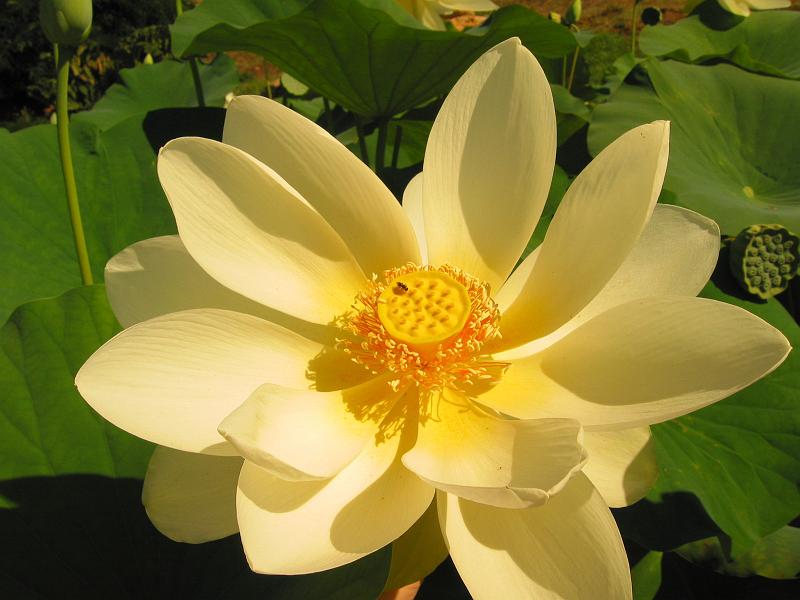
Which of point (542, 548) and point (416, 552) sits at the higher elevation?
point (542, 548)

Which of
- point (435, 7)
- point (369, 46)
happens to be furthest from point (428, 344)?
point (435, 7)

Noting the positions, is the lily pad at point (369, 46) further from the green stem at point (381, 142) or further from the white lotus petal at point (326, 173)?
the white lotus petal at point (326, 173)

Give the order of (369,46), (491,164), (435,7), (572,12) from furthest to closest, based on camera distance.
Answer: (572,12) → (435,7) → (369,46) → (491,164)

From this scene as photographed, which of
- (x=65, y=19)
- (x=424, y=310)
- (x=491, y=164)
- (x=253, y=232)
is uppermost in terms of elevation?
(x=65, y=19)

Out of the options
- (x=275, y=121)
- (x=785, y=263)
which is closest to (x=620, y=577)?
(x=275, y=121)

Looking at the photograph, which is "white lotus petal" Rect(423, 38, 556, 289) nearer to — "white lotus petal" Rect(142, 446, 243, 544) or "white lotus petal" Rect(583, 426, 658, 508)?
"white lotus petal" Rect(583, 426, 658, 508)

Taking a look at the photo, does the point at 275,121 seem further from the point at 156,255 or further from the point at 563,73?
the point at 563,73

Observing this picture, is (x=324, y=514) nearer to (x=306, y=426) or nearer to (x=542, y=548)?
(x=306, y=426)

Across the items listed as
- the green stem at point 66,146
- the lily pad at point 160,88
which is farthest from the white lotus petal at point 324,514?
the lily pad at point 160,88
